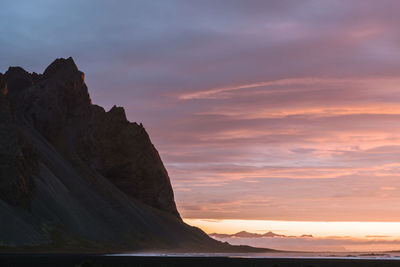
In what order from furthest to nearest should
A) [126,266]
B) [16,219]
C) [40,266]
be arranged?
[16,219]
[126,266]
[40,266]

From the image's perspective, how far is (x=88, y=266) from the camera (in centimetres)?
8838

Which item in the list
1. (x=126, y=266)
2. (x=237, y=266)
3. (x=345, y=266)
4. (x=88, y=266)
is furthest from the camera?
(x=345, y=266)

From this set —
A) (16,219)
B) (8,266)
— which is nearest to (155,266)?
(8,266)

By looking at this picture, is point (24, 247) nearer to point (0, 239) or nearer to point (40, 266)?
point (0, 239)

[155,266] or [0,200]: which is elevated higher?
[0,200]

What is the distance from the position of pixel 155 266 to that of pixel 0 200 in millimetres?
98084

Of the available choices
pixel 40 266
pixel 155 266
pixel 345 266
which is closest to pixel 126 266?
pixel 155 266

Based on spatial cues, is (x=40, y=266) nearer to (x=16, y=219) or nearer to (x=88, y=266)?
(x=88, y=266)

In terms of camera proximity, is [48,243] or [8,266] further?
[48,243]

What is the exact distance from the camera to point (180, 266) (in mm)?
112938

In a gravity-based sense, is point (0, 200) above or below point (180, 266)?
above

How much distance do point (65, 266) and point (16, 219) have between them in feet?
318

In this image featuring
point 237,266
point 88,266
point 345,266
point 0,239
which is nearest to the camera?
point 88,266

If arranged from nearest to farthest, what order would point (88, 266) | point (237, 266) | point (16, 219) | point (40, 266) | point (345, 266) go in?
point (88, 266), point (40, 266), point (237, 266), point (345, 266), point (16, 219)
